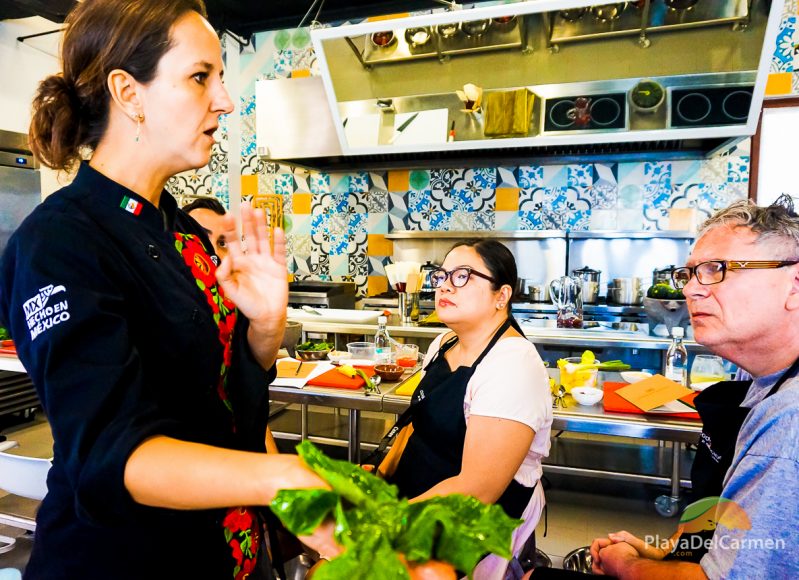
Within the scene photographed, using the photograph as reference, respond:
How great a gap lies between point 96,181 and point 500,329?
1.46 meters

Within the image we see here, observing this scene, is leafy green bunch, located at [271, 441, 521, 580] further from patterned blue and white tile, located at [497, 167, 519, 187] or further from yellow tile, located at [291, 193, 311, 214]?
yellow tile, located at [291, 193, 311, 214]

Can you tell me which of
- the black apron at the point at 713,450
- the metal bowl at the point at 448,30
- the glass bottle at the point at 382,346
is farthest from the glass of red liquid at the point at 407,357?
the metal bowl at the point at 448,30

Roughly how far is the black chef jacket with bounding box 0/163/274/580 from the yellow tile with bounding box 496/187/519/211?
4.96 m

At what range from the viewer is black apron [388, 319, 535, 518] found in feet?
6.07

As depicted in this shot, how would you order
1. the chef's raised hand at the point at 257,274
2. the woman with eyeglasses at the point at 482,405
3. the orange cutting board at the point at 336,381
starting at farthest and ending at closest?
the orange cutting board at the point at 336,381
the woman with eyeglasses at the point at 482,405
the chef's raised hand at the point at 257,274

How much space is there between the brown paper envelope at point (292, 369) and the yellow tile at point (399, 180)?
3.70 metres

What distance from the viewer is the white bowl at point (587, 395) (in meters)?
2.18

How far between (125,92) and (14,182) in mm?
5126

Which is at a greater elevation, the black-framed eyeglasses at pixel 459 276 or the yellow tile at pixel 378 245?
the yellow tile at pixel 378 245

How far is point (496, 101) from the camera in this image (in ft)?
15.6

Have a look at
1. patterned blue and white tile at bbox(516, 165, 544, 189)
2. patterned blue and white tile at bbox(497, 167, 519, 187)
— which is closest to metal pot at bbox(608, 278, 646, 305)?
patterned blue and white tile at bbox(516, 165, 544, 189)

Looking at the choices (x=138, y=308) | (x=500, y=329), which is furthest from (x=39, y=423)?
(x=138, y=308)

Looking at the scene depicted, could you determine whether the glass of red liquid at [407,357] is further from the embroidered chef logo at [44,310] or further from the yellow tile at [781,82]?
the yellow tile at [781,82]

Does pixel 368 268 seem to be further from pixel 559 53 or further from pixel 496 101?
pixel 559 53
